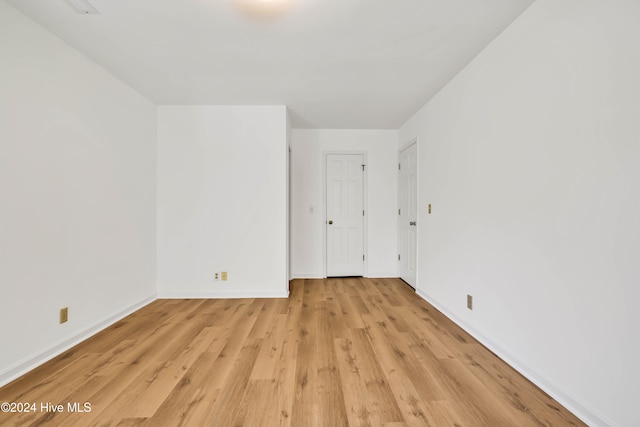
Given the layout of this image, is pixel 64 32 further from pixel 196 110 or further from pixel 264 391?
pixel 264 391

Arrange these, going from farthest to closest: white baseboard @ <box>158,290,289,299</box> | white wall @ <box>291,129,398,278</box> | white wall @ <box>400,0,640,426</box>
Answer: white wall @ <box>291,129,398,278</box>
white baseboard @ <box>158,290,289,299</box>
white wall @ <box>400,0,640,426</box>

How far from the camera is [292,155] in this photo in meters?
4.12

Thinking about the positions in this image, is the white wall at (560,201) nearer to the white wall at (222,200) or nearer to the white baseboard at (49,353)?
the white wall at (222,200)

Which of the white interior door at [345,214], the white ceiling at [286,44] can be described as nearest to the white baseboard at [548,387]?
the white interior door at [345,214]

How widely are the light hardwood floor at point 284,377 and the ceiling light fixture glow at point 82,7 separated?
2.43 m

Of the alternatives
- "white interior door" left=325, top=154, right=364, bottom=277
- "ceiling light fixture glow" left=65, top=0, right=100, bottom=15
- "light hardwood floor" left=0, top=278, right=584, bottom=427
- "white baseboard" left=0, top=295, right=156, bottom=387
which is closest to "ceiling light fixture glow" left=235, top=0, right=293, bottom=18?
"ceiling light fixture glow" left=65, top=0, right=100, bottom=15

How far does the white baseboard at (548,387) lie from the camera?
1268 millimetres

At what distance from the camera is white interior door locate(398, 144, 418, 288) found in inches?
139

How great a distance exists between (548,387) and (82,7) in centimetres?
379

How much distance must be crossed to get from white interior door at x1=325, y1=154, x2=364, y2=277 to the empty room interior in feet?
2.75

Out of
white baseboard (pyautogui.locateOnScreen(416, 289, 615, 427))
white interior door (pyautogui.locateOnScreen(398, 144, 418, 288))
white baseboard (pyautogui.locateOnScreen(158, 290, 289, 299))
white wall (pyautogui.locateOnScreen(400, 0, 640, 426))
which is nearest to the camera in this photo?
white wall (pyautogui.locateOnScreen(400, 0, 640, 426))

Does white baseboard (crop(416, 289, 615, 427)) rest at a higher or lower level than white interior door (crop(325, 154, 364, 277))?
lower

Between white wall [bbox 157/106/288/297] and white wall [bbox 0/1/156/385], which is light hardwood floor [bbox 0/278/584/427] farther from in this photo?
white wall [bbox 157/106/288/297]

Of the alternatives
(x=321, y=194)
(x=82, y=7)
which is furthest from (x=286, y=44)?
(x=321, y=194)
